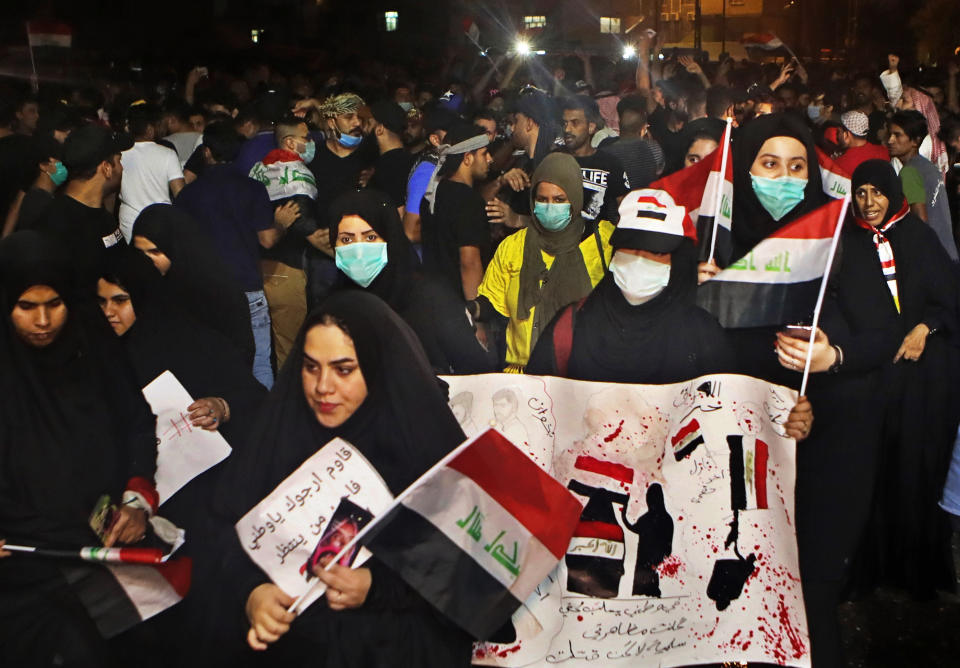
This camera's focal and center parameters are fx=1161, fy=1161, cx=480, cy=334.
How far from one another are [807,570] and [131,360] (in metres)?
2.54

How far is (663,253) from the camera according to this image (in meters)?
4.09

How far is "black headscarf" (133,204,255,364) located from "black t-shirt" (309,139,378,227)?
2260 mm

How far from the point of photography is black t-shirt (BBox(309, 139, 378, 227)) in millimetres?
7277

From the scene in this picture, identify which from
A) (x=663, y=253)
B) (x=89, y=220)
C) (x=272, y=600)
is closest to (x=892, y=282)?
(x=663, y=253)

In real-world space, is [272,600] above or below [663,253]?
below

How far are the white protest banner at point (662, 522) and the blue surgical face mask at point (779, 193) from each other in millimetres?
899

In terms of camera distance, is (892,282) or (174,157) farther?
(174,157)

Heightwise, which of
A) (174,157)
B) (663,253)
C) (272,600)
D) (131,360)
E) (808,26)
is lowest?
(272,600)

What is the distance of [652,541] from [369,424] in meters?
1.00

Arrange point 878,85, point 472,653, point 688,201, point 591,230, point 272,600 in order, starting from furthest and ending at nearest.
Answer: point 878,85 → point 591,230 → point 688,201 → point 472,653 → point 272,600

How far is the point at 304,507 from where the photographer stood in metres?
3.23

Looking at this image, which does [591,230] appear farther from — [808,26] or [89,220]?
[808,26]

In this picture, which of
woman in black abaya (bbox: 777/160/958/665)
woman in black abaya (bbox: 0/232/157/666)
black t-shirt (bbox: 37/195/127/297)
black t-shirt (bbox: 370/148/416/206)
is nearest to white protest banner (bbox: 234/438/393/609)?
woman in black abaya (bbox: 0/232/157/666)

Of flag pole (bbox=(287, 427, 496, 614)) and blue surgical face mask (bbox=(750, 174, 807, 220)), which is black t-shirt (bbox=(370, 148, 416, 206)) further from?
flag pole (bbox=(287, 427, 496, 614))
